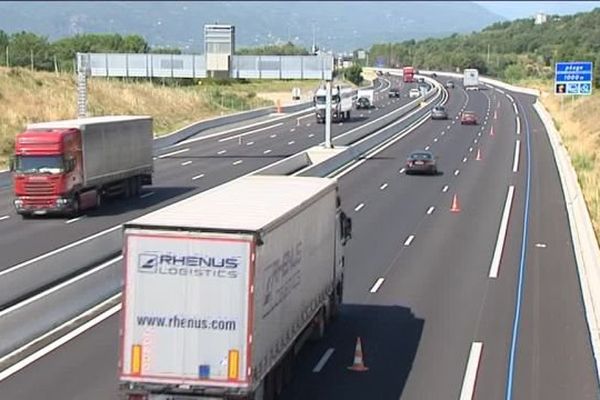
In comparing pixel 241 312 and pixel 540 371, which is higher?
pixel 241 312

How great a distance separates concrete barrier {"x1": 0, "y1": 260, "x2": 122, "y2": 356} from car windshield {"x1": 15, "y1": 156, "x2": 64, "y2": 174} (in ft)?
44.7

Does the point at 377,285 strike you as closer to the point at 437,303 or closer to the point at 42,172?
the point at 437,303

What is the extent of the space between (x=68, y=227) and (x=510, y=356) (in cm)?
1933

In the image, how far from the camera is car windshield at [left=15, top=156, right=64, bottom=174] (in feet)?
120

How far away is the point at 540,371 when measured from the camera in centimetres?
1811

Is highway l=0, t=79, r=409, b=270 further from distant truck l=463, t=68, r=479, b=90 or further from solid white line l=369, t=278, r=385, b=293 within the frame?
distant truck l=463, t=68, r=479, b=90

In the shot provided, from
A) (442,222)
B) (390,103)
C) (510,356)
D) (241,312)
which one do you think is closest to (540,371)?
(510,356)

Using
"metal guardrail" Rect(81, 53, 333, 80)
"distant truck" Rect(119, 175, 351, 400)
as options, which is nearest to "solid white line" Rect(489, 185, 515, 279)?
"distant truck" Rect(119, 175, 351, 400)

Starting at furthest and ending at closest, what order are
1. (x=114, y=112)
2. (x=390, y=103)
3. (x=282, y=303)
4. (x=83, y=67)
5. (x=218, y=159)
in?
1. (x=390, y=103)
2. (x=114, y=112)
3. (x=83, y=67)
4. (x=218, y=159)
5. (x=282, y=303)

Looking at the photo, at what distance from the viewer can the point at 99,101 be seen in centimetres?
9000

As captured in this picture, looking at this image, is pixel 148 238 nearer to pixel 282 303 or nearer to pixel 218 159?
pixel 282 303

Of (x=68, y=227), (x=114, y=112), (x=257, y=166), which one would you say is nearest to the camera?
(x=68, y=227)

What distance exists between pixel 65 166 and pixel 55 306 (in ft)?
55.4

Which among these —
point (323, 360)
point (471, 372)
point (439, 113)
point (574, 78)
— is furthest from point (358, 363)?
point (439, 113)
